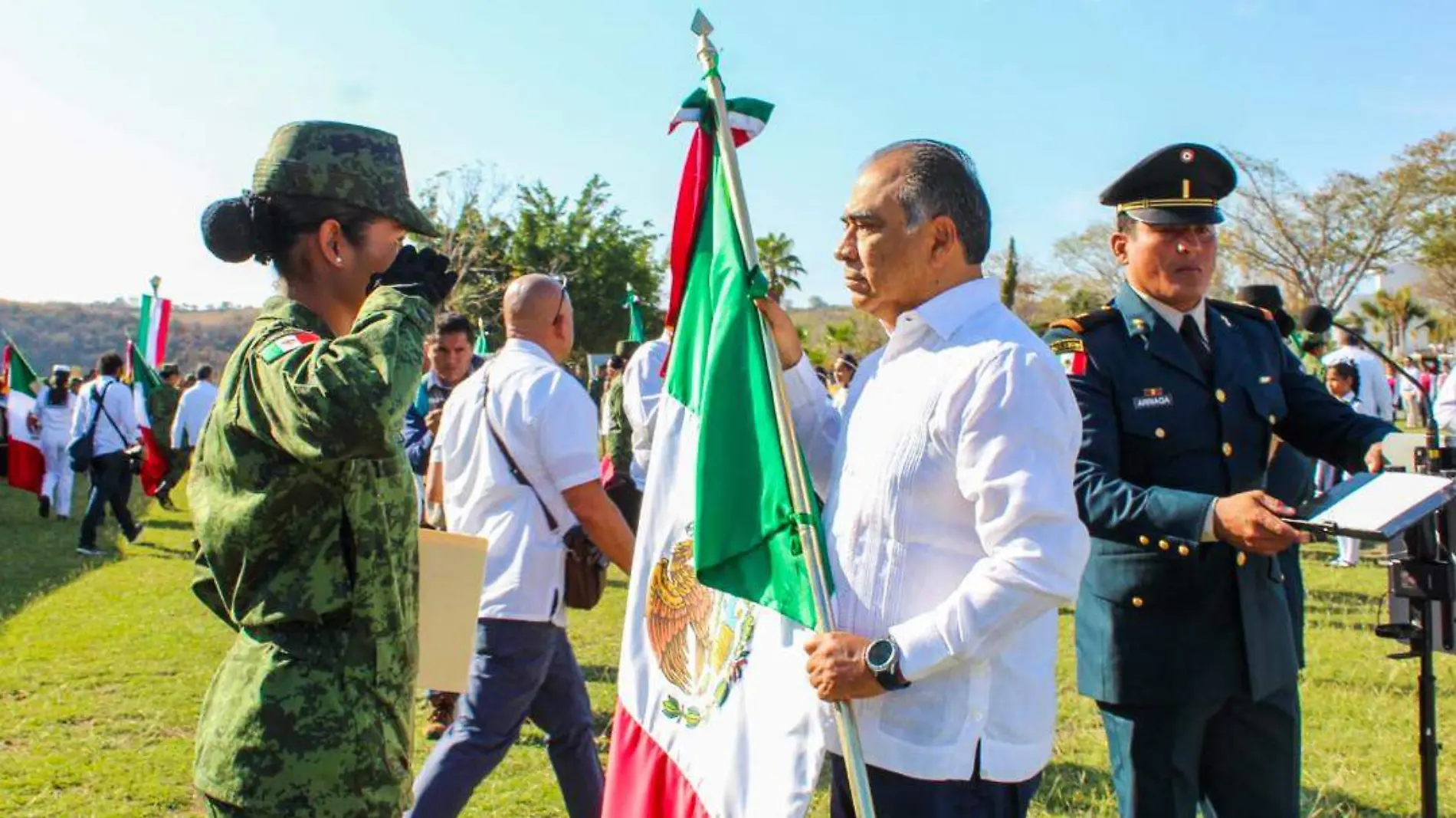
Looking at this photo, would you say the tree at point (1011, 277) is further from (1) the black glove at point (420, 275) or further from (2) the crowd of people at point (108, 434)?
(1) the black glove at point (420, 275)

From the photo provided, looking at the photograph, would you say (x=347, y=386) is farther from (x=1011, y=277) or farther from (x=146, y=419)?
(x=1011, y=277)

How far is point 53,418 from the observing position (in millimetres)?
16156

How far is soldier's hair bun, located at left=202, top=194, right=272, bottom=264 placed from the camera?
2.34 m

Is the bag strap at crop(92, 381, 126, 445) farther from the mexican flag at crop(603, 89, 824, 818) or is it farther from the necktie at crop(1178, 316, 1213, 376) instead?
the necktie at crop(1178, 316, 1213, 376)

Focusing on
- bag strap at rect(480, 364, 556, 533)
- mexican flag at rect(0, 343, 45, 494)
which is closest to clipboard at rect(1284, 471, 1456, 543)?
bag strap at rect(480, 364, 556, 533)

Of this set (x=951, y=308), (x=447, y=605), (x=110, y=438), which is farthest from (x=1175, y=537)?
(x=110, y=438)

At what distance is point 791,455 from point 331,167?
109 centimetres

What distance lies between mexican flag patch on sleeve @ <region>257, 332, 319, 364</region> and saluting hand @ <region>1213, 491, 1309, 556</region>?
2144 mm

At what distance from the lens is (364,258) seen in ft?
7.98

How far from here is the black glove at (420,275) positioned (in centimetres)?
234

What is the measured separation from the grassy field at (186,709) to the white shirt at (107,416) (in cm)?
274

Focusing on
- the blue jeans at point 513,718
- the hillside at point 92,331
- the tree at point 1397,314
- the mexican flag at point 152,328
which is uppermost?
the hillside at point 92,331

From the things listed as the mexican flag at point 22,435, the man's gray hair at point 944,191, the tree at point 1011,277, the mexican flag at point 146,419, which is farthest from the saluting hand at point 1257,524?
the tree at point 1011,277

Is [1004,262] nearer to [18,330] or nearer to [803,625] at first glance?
Result: [803,625]
